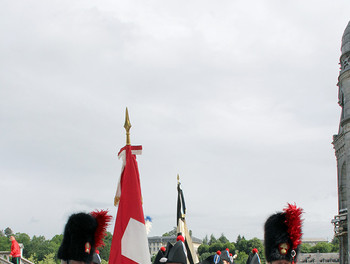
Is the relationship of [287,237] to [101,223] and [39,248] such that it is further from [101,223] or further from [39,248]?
[39,248]

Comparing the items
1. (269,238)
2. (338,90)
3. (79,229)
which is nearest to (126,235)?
(79,229)

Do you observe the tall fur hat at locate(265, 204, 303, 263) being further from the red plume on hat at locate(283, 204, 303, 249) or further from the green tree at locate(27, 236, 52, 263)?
the green tree at locate(27, 236, 52, 263)

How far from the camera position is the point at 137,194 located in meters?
8.09

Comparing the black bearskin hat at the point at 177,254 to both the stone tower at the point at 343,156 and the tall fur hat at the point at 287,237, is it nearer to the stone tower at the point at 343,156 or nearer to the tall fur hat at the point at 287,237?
the tall fur hat at the point at 287,237

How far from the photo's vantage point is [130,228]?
313 inches

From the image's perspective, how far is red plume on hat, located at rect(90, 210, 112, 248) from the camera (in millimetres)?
7406

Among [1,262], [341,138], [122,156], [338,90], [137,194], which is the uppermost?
[338,90]

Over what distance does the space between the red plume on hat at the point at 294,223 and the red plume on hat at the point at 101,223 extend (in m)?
2.52

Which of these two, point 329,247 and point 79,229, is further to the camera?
point 329,247

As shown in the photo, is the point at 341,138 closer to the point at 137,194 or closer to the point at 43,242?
the point at 137,194

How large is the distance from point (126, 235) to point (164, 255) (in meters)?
3.80

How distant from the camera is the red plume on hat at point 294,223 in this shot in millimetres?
7173

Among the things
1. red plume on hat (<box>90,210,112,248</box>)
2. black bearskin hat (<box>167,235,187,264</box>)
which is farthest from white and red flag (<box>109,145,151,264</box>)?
black bearskin hat (<box>167,235,187,264</box>)

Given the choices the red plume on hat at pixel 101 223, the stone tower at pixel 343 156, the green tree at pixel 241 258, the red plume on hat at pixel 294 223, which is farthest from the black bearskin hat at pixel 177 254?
the green tree at pixel 241 258
